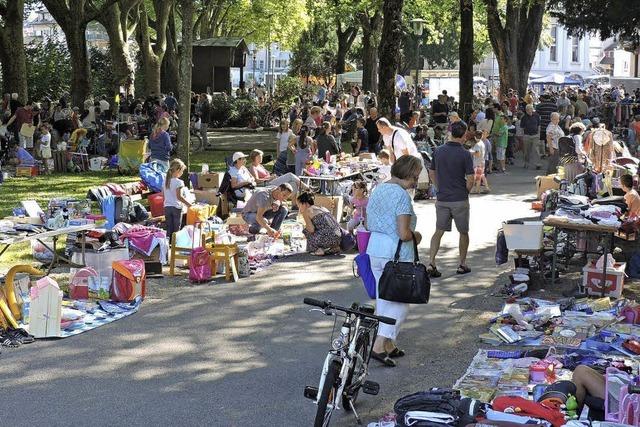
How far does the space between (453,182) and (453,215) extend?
401 millimetres

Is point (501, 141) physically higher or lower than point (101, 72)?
lower

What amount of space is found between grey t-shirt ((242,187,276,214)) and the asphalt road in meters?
2.08

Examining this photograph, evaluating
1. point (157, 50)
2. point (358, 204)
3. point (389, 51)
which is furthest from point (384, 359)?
point (157, 50)

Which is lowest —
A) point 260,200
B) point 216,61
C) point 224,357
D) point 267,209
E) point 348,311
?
point 224,357

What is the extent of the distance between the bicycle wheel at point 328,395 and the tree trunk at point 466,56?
76.9 ft

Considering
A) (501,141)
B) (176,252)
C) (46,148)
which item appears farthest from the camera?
(501,141)

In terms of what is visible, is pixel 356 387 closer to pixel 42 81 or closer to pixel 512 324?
→ pixel 512 324

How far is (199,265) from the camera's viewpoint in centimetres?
1264

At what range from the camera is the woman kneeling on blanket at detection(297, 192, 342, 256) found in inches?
571

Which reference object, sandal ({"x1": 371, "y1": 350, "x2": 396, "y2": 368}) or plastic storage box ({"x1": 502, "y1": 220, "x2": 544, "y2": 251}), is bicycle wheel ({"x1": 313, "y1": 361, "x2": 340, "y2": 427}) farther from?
Result: plastic storage box ({"x1": 502, "y1": 220, "x2": 544, "y2": 251})

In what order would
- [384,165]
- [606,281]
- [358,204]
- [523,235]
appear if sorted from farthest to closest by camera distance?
1. [384,165]
2. [358,204]
3. [523,235]
4. [606,281]

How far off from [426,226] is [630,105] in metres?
23.3

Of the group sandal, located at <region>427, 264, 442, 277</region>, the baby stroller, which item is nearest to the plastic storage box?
sandal, located at <region>427, 264, 442, 277</region>

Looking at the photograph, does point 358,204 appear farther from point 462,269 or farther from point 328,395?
point 328,395
